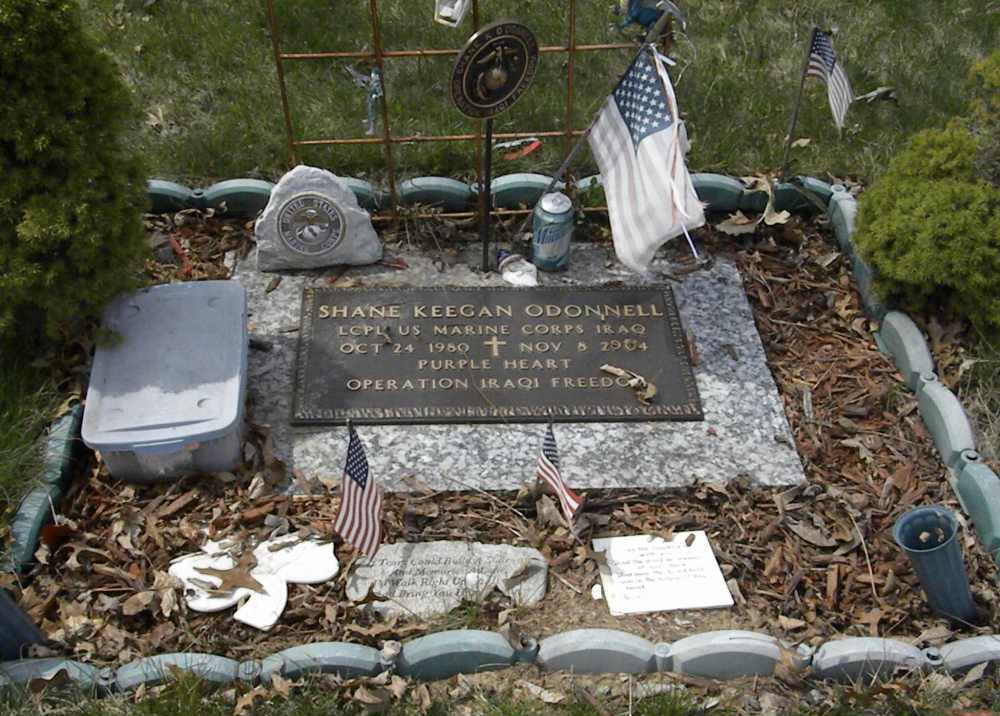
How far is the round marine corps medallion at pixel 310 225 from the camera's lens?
240 inches

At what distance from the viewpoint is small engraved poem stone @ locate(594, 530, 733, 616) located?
4.81 metres

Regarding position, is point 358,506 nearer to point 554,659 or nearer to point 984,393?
point 554,659

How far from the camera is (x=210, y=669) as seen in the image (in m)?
4.32

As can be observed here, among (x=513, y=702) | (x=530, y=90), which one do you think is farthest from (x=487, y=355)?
(x=530, y=90)

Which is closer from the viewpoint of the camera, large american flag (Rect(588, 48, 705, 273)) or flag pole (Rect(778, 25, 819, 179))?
large american flag (Rect(588, 48, 705, 273))

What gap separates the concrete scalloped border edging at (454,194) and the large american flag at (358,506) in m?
2.51

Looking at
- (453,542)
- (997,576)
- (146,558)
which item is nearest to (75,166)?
(146,558)

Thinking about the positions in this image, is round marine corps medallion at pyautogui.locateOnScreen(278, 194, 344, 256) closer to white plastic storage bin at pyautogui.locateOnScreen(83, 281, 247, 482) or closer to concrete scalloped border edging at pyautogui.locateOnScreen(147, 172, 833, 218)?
concrete scalloped border edging at pyautogui.locateOnScreen(147, 172, 833, 218)

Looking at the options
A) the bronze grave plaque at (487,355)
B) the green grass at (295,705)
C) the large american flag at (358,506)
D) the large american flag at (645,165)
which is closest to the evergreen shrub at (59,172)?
the bronze grave plaque at (487,355)

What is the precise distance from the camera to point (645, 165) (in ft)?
18.2

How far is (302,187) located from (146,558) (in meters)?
2.28

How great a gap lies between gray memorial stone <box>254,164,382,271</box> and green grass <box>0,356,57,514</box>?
147 cm

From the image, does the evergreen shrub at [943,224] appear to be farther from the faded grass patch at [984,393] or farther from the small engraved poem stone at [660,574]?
the small engraved poem stone at [660,574]

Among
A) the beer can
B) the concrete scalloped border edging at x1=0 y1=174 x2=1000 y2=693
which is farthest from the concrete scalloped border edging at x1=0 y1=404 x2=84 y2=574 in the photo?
the beer can
